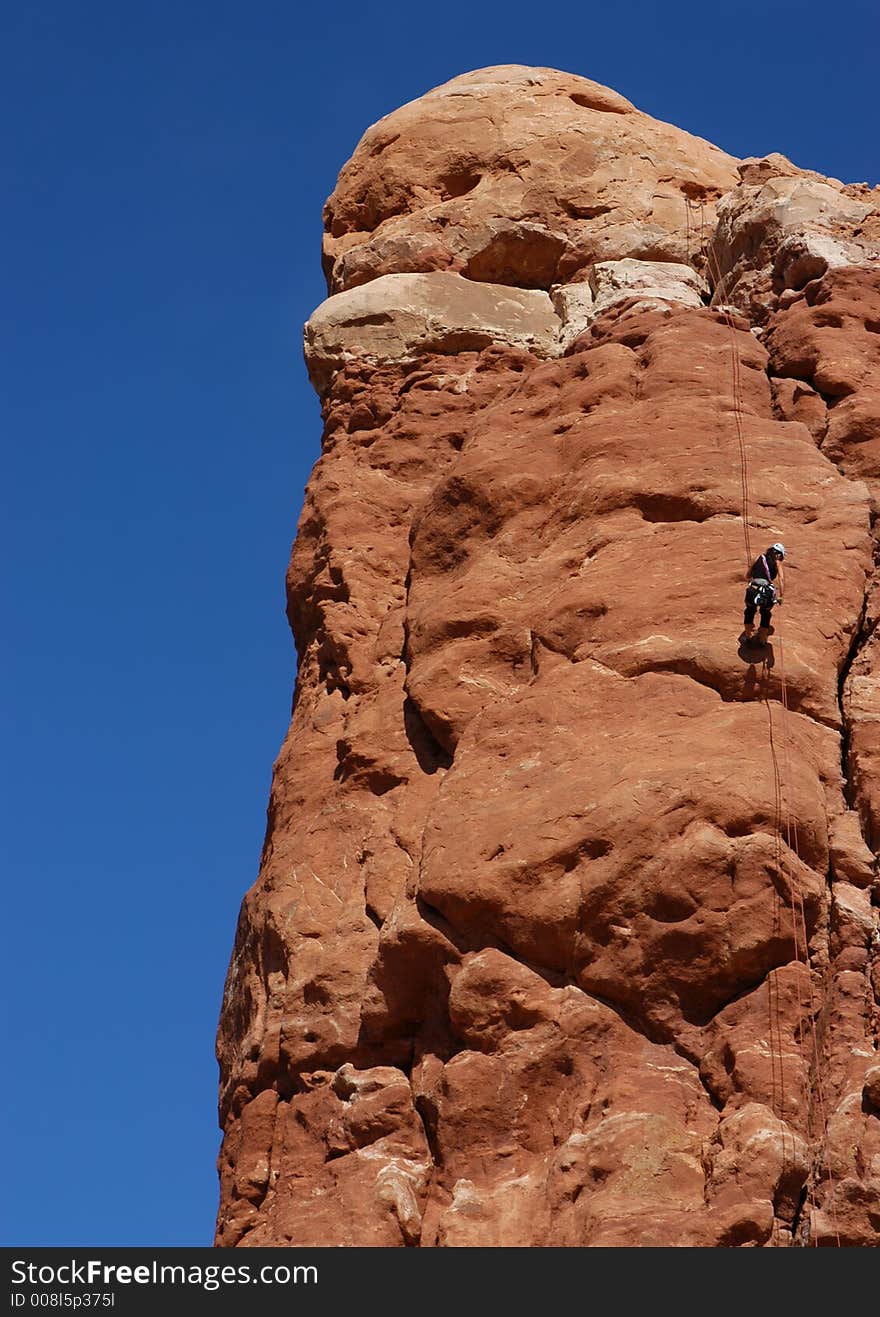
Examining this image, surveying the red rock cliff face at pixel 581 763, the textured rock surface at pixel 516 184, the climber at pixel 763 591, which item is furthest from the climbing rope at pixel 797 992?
the textured rock surface at pixel 516 184

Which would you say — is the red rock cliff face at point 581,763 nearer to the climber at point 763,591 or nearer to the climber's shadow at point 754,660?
the climber's shadow at point 754,660

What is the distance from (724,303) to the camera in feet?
95.8

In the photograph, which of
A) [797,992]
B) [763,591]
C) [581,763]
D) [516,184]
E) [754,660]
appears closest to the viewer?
[797,992]

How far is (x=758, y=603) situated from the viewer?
72.8ft

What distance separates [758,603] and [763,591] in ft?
0.47

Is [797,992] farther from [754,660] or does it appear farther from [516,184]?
[516,184]

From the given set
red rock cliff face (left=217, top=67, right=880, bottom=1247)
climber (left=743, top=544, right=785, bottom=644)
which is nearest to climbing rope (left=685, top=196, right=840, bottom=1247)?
red rock cliff face (left=217, top=67, right=880, bottom=1247)

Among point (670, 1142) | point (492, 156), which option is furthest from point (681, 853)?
point (492, 156)

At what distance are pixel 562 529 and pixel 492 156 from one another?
1020 cm

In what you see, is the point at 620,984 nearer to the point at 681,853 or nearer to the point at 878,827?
the point at 681,853

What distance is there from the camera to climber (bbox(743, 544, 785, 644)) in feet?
72.7

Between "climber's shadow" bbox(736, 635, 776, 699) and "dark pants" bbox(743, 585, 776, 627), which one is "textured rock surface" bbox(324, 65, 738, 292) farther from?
"climber's shadow" bbox(736, 635, 776, 699)

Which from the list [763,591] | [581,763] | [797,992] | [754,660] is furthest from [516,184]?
[797,992]

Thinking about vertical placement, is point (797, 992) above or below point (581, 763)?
below
